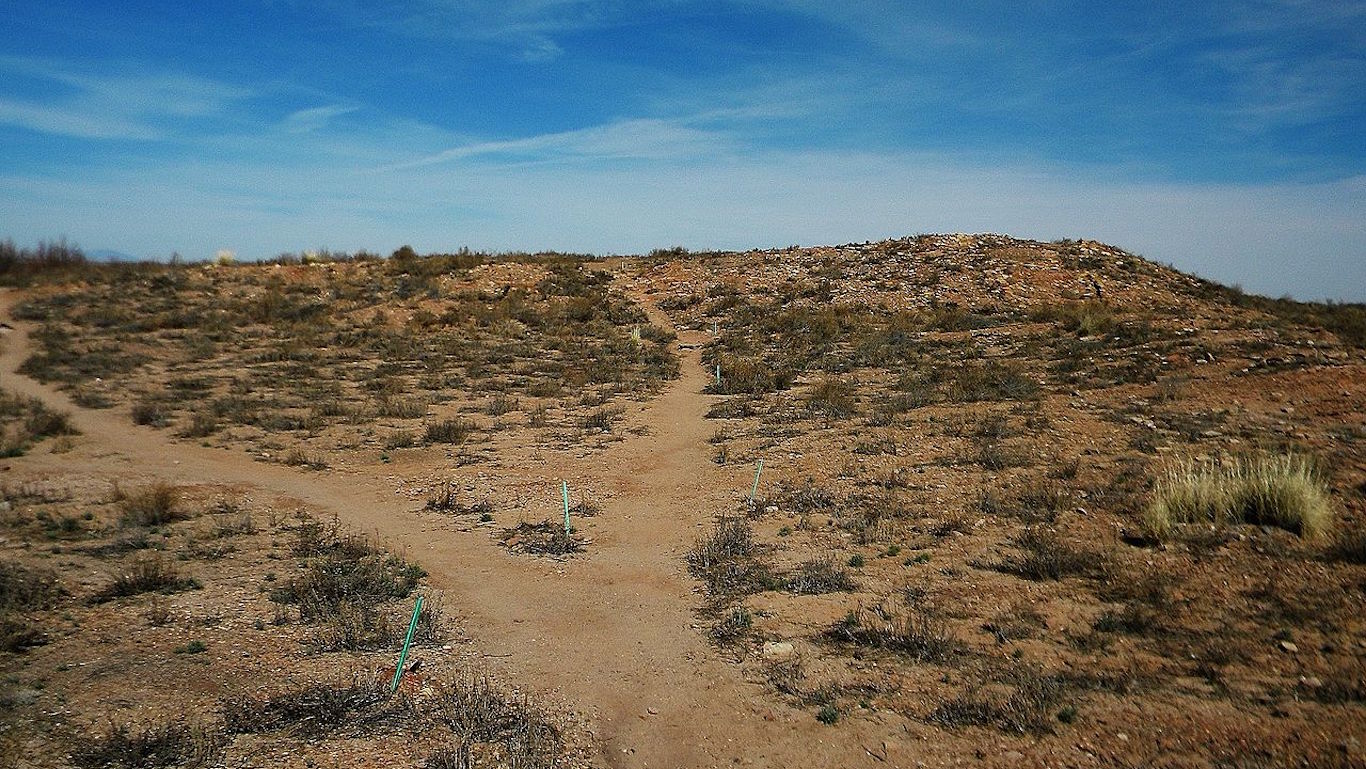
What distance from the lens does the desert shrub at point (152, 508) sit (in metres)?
8.33

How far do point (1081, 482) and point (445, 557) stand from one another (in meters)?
7.35

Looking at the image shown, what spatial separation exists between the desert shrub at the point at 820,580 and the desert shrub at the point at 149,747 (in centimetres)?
457

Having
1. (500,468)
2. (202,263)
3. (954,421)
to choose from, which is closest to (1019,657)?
(954,421)

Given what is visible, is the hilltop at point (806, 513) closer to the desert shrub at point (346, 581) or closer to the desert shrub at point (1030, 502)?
the desert shrub at point (1030, 502)

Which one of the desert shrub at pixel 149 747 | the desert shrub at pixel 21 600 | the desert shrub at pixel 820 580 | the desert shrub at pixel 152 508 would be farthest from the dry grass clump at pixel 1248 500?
the desert shrub at pixel 152 508

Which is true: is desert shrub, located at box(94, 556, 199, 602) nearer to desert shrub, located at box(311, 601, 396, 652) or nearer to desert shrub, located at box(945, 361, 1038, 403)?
desert shrub, located at box(311, 601, 396, 652)

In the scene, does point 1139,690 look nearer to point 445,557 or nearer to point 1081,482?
point 1081,482

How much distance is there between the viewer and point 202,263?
3066 centimetres

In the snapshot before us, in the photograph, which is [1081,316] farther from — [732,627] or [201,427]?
[201,427]

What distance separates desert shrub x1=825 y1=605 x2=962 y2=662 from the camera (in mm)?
5527

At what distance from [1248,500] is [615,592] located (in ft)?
20.9

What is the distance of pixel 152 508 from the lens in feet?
27.7

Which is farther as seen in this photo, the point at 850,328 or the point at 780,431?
the point at 850,328

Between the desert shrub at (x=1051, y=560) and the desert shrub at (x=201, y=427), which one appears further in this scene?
the desert shrub at (x=201, y=427)
